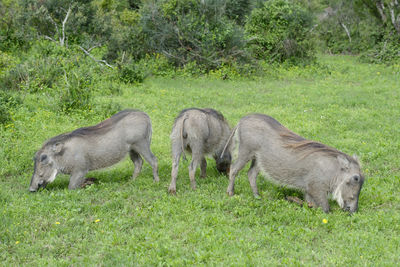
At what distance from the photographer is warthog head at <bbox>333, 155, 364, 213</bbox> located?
17.0 feet

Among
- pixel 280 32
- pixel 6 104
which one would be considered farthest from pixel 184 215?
pixel 280 32

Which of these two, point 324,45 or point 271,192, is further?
point 324,45

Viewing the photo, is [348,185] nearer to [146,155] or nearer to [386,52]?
[146,155]

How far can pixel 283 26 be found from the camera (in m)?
17.6

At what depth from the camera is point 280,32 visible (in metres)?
17.5

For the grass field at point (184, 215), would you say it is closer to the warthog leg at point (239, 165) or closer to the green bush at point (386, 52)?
the warthog leg at point (239, 165)

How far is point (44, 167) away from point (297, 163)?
11.1ft

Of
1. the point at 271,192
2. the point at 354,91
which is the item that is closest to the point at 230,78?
the point at 354,91

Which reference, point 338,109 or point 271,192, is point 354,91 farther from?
point 271,192

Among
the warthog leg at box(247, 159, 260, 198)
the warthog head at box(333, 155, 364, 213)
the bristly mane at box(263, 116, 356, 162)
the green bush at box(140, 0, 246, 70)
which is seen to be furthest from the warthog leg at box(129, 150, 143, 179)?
the green bush at box(140, 0, 246, 70)

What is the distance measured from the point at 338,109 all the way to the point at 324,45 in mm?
15772

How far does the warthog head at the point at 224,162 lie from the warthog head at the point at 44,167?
7.49 ft

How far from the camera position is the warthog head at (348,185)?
519cm

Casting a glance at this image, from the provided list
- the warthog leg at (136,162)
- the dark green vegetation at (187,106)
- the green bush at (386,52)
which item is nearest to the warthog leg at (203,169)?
the dark green vegetation at (187,106)
